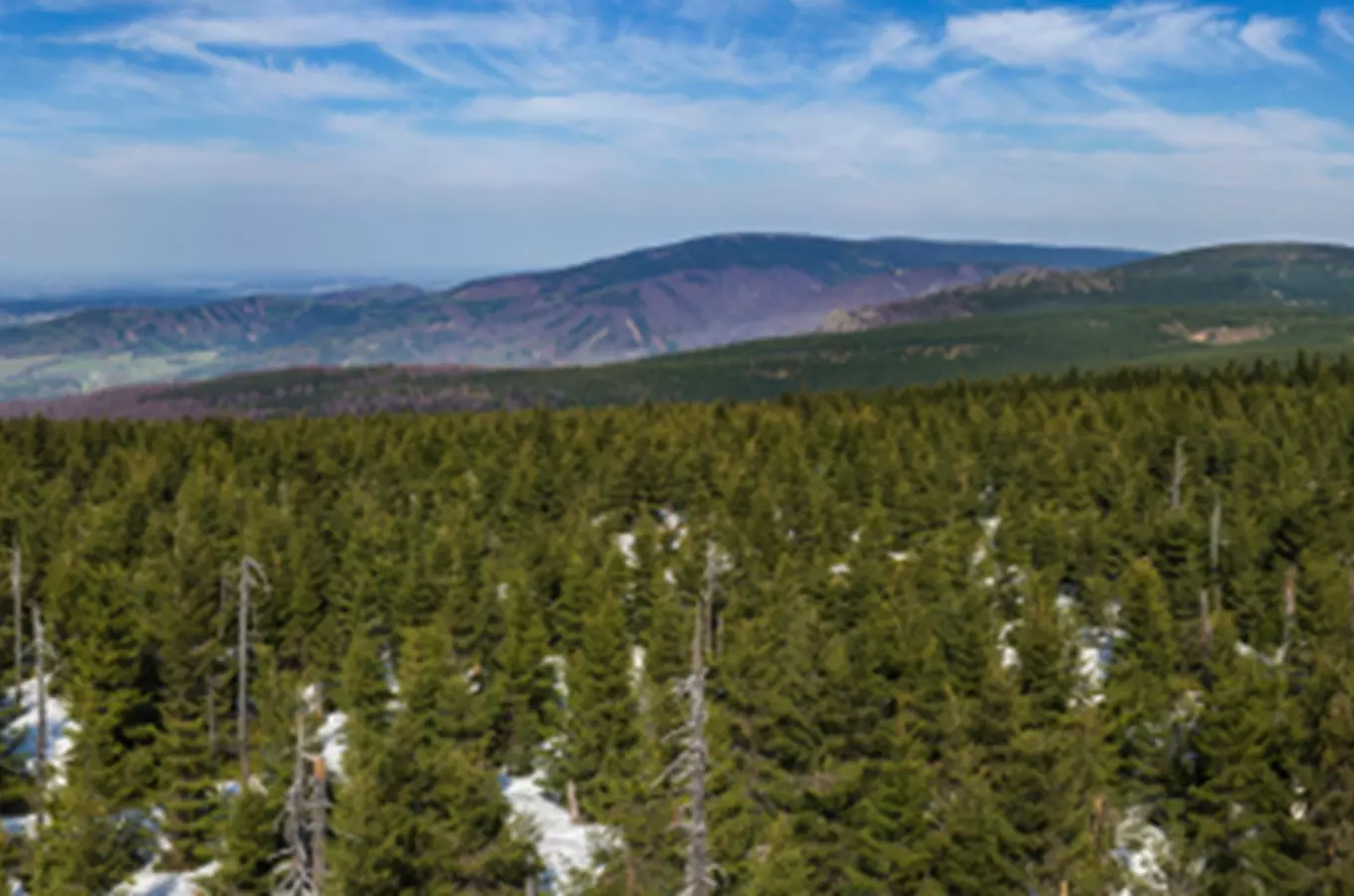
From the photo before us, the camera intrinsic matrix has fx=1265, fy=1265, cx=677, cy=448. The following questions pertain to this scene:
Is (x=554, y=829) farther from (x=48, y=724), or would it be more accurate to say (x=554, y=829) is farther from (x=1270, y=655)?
(x=1270, y=655)

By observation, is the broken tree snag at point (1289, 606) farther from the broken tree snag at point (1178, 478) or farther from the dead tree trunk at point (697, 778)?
the dead tree trunk at point (697, 778)

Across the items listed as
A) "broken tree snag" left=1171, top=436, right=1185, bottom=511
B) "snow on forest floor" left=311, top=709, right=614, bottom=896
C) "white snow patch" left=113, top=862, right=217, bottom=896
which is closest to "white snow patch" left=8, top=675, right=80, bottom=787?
"snow on forest floor" left=311, top=709, right=614, bottom=896

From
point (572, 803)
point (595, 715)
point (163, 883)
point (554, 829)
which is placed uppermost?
point (595, 715)

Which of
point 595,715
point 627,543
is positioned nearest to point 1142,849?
point 595,715

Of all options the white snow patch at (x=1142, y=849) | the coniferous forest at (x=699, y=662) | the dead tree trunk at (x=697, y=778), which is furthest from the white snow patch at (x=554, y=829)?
the dead tree trunk at (x=697, y=778)

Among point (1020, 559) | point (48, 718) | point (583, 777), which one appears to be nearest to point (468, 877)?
point (583, 777)

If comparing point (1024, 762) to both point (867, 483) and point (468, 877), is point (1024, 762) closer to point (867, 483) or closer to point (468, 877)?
point (468, 877)

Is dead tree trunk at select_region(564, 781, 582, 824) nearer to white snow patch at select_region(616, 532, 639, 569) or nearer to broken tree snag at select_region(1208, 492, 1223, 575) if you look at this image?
white snow patch at select_region(616, 532, 639, 569)
